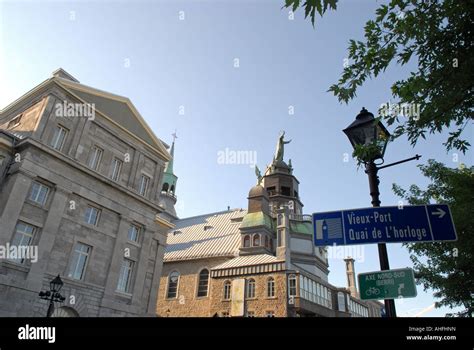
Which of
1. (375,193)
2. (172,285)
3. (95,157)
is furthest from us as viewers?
(172,285)

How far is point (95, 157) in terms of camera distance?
24938 millimetres

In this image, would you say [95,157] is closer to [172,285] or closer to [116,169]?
[116,169]

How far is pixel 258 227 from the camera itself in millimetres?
43594

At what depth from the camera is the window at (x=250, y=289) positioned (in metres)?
35.4

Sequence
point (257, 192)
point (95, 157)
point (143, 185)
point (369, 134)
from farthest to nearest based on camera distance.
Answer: point (257, 192), point (143, 185), point (95, 157), point (369, 134)

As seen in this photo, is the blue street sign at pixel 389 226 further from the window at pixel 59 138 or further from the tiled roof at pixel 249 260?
the tiled roof at pixel 249 260

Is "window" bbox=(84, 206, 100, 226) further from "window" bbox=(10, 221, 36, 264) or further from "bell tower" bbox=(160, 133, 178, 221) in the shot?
"bell tower" bbox=(160, 133, 178, 221)

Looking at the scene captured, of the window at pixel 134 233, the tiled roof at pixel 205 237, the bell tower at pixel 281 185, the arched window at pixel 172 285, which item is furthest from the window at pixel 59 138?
the bell tower at pixel 281 185

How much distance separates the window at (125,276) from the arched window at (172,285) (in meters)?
19.4

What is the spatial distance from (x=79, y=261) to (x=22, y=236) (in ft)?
13.2

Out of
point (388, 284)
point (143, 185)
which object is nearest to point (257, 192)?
point (143, 185)

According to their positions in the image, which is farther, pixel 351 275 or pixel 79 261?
pixel 351 275
